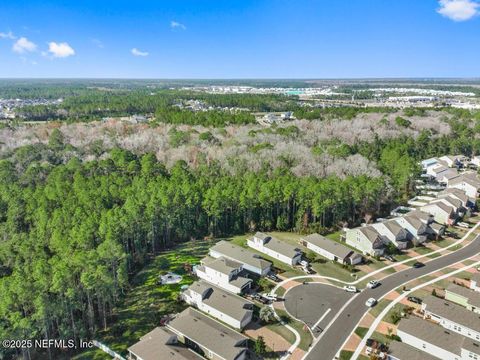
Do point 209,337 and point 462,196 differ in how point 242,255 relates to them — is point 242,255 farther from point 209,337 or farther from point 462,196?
point 462,196

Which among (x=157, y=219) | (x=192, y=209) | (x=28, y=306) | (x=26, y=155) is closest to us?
(x=28, y=306)

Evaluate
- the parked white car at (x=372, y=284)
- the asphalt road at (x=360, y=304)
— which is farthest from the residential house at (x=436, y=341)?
the parked white car at (x=372, y=284)

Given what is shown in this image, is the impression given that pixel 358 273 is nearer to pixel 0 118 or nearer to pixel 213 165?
pixel 213 165

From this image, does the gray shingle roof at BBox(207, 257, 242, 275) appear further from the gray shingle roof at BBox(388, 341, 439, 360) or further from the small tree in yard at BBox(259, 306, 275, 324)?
the gray shingle roof at BBox(388, 341, 439, 360)

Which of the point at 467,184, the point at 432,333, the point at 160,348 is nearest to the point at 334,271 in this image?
the point at 432,333

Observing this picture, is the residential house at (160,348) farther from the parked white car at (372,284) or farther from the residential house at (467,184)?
the residential house at (467,184)

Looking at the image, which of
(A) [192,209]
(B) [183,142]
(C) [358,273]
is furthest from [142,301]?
(B) [183,142]
